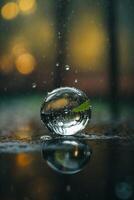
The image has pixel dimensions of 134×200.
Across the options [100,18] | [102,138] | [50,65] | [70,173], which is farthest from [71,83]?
[70,173]

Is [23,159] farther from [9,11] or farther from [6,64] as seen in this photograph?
[6,64]

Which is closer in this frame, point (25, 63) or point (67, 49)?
point (67, 49)

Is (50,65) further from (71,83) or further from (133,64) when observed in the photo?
(133,64)

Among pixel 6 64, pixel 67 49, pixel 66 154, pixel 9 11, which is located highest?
pixel 9 11

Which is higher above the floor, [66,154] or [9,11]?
[9,11]

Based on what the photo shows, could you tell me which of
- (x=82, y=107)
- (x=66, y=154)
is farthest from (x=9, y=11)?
(x=66, y=154)

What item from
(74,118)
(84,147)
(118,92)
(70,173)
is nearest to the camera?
(70,173)
